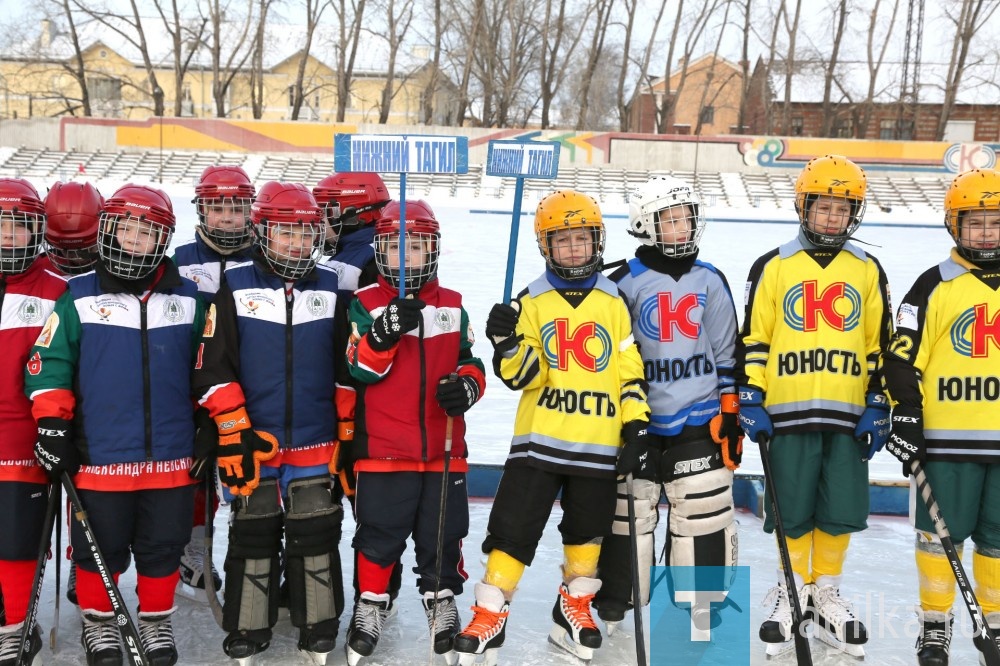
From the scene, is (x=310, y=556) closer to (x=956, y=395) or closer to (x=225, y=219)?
(x=225, y=219)

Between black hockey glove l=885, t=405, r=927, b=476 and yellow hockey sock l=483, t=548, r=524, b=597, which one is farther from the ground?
black hockey glove l=885, t=405, r=927, b=476

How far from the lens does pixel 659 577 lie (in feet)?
10.6

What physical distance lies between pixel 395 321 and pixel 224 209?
3.23 ft

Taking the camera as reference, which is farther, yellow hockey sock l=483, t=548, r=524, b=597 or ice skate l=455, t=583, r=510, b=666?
yellow hockey sock l=483, t=548, r=524, b=597

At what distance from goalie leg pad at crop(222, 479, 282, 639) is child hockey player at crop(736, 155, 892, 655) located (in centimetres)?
145

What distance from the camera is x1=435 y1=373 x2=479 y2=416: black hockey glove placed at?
280 centimetres

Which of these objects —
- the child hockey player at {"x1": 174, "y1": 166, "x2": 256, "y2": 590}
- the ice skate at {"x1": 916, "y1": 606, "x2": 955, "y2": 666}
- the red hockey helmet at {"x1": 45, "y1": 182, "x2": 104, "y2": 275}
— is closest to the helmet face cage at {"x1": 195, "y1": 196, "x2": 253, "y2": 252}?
the child hockey player at {"x1": 174, "y1": 166, "x2": 256, "y2": 590}

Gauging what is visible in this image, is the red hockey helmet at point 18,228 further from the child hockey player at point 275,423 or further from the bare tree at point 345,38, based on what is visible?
the bare tree at point 345,38

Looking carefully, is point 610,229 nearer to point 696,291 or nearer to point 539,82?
point 696,291

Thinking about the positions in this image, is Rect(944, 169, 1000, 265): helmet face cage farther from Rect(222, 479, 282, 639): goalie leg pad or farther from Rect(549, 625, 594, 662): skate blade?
Rect(222, 479, 282, 639): goalie leg pad

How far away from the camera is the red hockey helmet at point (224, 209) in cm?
330

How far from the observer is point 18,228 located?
2740mm

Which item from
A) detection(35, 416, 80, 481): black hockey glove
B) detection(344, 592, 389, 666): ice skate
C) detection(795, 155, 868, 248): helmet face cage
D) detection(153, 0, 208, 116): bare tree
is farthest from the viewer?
detection(153, 0, 208, 116): bare tree

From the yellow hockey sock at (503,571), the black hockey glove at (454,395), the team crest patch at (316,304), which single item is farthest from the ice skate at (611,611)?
the team crest patch at (316,304)
